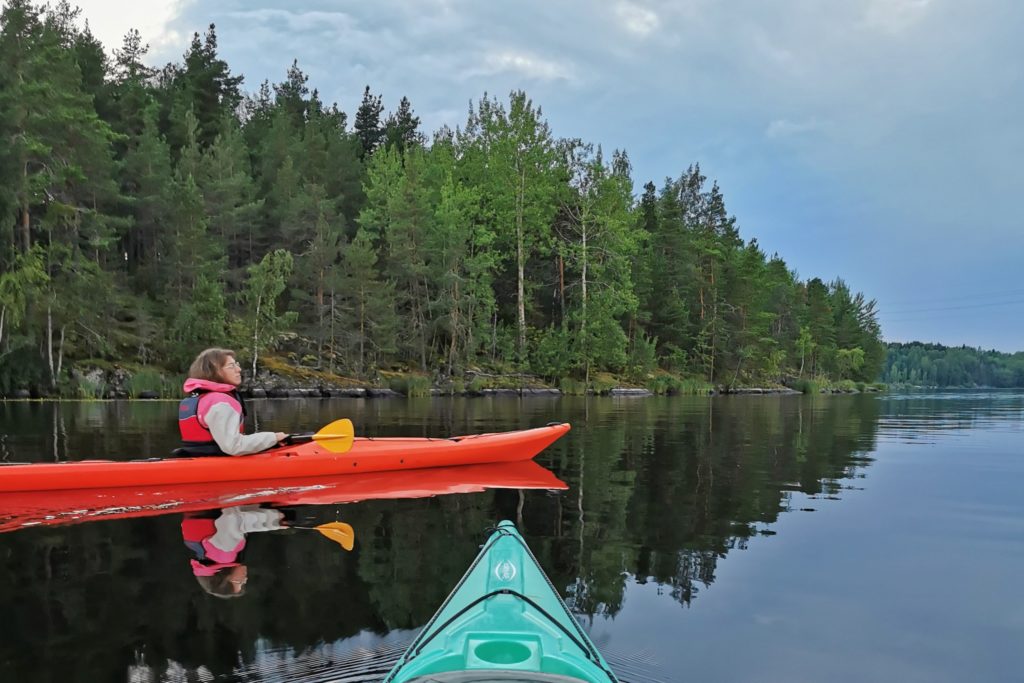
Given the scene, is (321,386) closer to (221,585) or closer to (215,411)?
(215,411)

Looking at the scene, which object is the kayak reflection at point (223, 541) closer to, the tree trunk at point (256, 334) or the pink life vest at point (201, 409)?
the pink life vest at point (201, 409)

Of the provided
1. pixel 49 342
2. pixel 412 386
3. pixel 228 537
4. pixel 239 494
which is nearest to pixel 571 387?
pixel 412 386

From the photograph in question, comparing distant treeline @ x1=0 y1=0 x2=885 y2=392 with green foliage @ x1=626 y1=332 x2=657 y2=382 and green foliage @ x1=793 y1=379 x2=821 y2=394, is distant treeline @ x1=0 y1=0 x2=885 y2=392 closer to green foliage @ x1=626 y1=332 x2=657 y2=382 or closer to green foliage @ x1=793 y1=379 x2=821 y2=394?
green foliage @ x1=626 y1=332 x2=657 y2=382

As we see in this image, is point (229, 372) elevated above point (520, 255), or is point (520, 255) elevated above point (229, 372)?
point (520, 255)

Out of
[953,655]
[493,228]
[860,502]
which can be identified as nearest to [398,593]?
[953,655]

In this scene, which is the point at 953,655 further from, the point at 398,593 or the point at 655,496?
the point at 655,496

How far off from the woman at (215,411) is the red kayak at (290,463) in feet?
0.52

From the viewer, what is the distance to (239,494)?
704 cm

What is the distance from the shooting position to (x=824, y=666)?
11.0 ft

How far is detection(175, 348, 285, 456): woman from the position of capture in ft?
22.1

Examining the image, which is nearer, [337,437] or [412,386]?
[337,437]

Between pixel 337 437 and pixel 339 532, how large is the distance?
2.40 metres

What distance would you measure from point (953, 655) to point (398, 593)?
3159mm

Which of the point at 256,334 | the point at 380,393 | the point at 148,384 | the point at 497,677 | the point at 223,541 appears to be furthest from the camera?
the point at 380,393
